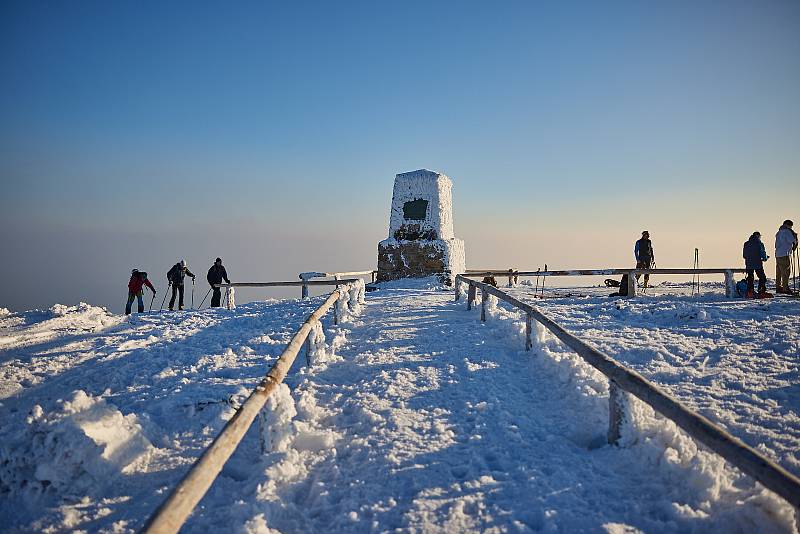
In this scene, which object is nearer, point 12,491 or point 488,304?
point 12,491

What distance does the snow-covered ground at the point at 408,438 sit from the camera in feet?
9.62

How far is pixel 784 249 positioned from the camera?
14.2 metres

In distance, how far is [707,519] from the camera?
9.04 feet

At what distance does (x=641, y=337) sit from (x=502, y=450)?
249 inches

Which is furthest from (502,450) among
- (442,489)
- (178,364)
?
(178,364)

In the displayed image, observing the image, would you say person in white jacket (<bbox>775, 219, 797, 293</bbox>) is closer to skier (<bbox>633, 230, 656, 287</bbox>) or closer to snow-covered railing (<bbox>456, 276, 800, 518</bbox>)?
skier (<bbox>633, 230, 656, 287</bbox>)

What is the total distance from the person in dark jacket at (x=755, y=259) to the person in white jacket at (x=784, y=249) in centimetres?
135

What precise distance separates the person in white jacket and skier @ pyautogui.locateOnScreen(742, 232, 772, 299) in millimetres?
1346

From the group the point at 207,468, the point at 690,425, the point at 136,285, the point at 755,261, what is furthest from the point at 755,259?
the point at 136,285

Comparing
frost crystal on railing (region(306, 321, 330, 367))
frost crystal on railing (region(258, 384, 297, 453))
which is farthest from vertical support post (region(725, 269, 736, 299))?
frost crystal on railing (region(258, 384, 297, 453))

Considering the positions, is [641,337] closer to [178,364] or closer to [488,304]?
[488,304]

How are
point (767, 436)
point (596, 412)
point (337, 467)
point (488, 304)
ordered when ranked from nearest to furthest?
1. point (337, 467)
2. point (767, 436)
3. point (596, 412)
4. point (488, 304)

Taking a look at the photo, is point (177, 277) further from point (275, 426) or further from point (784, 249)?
point (784, 249)

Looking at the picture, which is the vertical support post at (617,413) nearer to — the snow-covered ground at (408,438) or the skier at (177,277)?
the snow-covered ground at (408,438)
